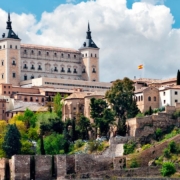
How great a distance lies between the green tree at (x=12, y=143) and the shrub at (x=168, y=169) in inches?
652

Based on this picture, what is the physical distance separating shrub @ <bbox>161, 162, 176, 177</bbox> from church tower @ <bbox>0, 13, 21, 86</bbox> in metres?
51.5

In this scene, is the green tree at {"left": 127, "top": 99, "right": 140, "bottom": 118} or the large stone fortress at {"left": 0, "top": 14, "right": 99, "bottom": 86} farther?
the large stone fortress at {"left": 0, "top": 14, "right": 99, "bottom": 86}

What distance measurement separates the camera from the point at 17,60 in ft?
391

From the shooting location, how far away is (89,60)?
124125mm

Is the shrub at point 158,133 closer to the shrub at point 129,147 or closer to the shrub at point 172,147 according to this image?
the shrub at point 129,147

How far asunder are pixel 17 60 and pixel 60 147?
38.4 meters

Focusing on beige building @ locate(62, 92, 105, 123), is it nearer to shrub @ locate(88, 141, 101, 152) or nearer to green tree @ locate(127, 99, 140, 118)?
green tree @ locate(127, 99, 140, 118)

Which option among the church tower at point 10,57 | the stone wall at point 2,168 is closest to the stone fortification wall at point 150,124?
the stone wall at point 2,168

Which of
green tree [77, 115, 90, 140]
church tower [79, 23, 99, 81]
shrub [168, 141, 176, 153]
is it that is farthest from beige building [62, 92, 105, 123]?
church tower [79, 23, 99, 81]

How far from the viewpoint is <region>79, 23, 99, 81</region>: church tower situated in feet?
406

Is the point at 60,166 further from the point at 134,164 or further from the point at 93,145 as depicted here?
the point at 93,145

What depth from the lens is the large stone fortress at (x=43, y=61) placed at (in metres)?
119

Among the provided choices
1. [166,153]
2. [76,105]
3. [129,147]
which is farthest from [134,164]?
[76,105]

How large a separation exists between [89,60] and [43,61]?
6.34 m
